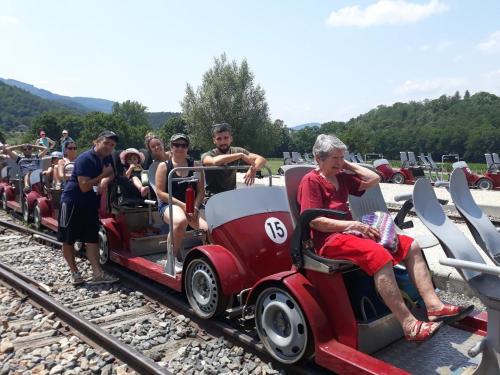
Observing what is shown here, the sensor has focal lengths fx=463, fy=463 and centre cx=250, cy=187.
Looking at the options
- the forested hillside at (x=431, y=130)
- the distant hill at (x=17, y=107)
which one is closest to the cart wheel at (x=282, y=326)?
the forested hillside at (x=431, y=130)

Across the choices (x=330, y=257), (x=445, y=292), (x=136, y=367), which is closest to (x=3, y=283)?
(x=136, y=367)

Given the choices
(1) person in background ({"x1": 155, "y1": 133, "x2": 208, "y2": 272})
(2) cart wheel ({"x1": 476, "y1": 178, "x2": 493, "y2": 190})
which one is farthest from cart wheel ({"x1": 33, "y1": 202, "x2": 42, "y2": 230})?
(2) cart wheel ({"x1": 476, "y1": 178, "x2": 493, "y2": 190})

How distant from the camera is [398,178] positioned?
807 inches

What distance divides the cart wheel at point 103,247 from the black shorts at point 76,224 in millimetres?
379

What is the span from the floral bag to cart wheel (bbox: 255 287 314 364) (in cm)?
77

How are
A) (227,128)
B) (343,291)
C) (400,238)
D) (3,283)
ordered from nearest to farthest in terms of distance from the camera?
(343,291)
(400,238)
(227,128)
(3,283)

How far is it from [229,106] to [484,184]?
29.7 meters

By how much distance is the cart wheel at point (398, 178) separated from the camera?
20.4 meters

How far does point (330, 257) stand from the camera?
129 inches

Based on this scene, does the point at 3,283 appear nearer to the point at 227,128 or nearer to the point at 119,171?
the point at 119,171

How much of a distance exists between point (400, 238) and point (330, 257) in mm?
586

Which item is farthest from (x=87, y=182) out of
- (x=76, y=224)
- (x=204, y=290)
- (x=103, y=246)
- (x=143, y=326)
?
(x=204, y=290)

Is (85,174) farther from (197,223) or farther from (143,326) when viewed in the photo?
(143,326)

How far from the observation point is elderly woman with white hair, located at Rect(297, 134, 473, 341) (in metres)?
3.00
